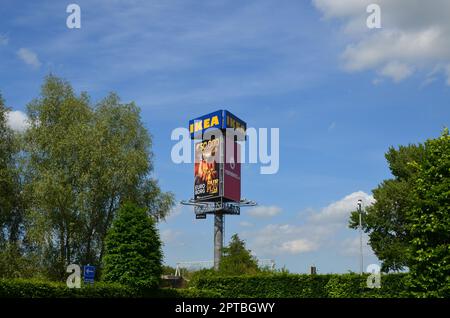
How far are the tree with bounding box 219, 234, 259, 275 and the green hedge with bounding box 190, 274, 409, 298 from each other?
220 inches

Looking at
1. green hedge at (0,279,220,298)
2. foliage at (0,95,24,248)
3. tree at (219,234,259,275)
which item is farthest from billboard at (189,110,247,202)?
green hedge at (0,279,220,298)

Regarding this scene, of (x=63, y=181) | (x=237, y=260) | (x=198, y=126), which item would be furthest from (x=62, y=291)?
(x=198, y=126)

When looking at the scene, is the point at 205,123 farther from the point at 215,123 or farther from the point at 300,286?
the point at 300,286

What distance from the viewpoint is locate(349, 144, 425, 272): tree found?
2430 inches

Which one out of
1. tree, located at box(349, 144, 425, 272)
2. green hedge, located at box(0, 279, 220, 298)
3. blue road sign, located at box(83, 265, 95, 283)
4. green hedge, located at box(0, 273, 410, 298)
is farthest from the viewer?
tree, located at box(349, 144, 425, 272)

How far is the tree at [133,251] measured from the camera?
41.0 m

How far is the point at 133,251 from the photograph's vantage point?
41.3m

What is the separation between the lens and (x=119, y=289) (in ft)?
129

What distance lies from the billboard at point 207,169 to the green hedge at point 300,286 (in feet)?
86.8

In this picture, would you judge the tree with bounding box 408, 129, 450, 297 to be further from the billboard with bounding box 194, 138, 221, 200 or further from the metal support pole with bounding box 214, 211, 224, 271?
the metal support pole with bounding box 214, 211, 224, 271

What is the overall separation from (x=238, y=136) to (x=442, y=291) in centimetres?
5101

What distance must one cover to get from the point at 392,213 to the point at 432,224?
98.4 feet

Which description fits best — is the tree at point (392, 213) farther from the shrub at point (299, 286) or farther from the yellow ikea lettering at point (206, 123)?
the yellow ikea lettering at point (206, 123)
